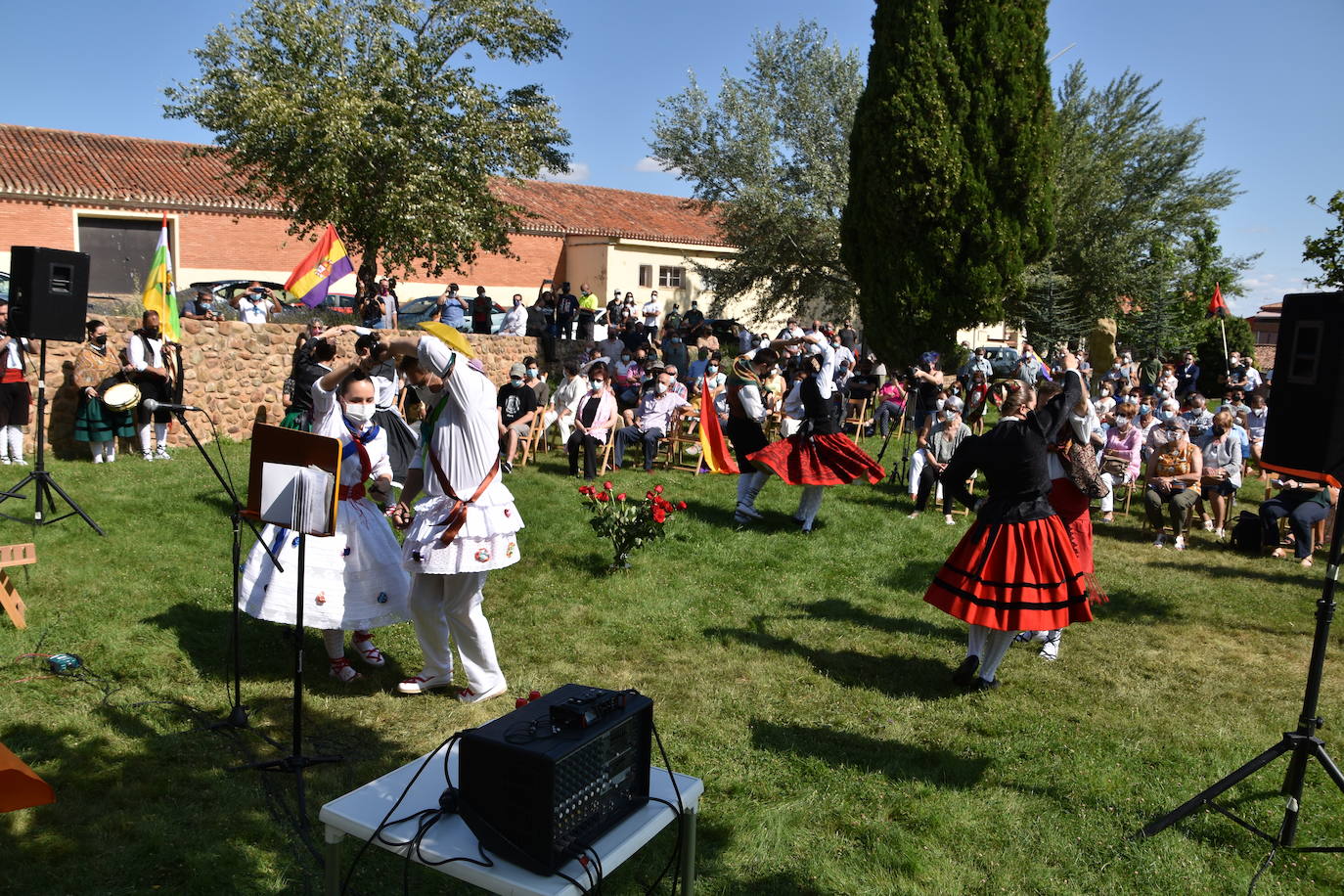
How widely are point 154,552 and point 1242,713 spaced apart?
792cm

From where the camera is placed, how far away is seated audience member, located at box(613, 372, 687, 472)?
1294 centimetres

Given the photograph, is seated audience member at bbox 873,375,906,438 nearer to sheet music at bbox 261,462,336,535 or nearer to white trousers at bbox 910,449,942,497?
white trousers at bbox 910,449,942,497

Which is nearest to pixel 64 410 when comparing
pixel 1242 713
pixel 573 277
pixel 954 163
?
pixel 1242 713

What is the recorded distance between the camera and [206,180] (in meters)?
31.0

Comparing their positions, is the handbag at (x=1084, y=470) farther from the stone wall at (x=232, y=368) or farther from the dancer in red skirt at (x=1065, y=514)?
the stone wall at (x=232, y=368)

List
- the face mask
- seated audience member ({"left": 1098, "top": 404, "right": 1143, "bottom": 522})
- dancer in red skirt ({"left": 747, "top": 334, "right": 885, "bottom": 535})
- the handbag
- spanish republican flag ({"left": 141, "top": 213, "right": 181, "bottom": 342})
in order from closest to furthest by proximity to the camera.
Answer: the face mask → the handbag → dancer in red skirt ({"left": 747, "top": 334, "right": 885, "bottom": 535}) → spanish republican flag ({"left": 141, "top": 213, "right": 181, "bottom": 342}) → seated audience member ({"left": 1098, "top": 404, "right": 1143, "bottom": 522})

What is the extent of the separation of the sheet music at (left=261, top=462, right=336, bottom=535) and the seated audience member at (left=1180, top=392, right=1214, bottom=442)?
11.2 meters

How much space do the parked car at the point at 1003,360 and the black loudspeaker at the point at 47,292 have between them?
59.1 feet

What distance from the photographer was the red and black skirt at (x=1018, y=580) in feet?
17.7

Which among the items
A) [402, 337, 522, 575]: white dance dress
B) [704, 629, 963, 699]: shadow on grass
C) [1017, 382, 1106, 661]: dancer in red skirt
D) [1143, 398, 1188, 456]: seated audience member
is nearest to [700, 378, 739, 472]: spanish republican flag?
[1143, 398, 1188, 456]: seated audience member

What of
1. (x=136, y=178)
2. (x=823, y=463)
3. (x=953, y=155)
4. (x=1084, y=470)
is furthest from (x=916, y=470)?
(x=136, y=178)

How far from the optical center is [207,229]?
3028cm

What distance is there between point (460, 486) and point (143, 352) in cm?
924

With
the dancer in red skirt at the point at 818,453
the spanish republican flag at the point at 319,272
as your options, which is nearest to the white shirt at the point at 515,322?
the spanish republican flag at the point at 319,272
